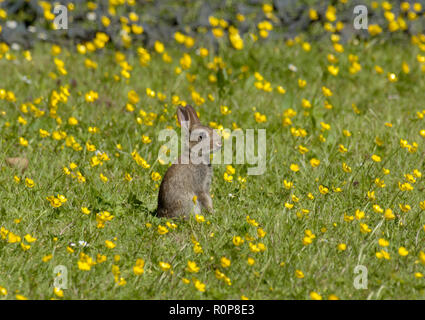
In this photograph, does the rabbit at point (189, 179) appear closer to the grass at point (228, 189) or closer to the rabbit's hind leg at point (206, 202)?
the rabbit's hind leg at point (206, 202)

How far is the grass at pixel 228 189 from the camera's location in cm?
376

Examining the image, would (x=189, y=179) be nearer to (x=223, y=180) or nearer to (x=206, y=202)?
(x=206, y=202)

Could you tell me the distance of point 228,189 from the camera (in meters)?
5.00

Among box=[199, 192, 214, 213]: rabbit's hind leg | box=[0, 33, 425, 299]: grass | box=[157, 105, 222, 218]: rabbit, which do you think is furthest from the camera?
box=[199, 192, 214, 213]: rabbit's hind leg

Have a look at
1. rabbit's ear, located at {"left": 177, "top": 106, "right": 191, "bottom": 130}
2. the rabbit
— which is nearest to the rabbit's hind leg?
the rabbit

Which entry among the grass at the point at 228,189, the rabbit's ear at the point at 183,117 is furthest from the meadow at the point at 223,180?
the rabbit's ear at the point at 183,117

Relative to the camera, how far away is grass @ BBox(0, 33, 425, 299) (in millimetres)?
3756

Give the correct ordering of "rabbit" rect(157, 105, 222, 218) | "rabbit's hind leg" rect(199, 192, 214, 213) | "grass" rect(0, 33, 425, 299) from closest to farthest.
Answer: "grass" rect(0, 33, 425, 299) < "rabbit" rect(157, 105, 222, 218) < "rabbit's hind leg" rect(199, 192, 214, 213)

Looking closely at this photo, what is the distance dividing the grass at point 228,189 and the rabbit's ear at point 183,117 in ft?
2.15

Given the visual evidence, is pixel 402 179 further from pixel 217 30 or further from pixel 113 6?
pixel 113 6

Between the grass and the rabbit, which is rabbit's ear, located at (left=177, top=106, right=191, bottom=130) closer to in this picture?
the rabbit

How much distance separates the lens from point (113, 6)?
812 centimetres
